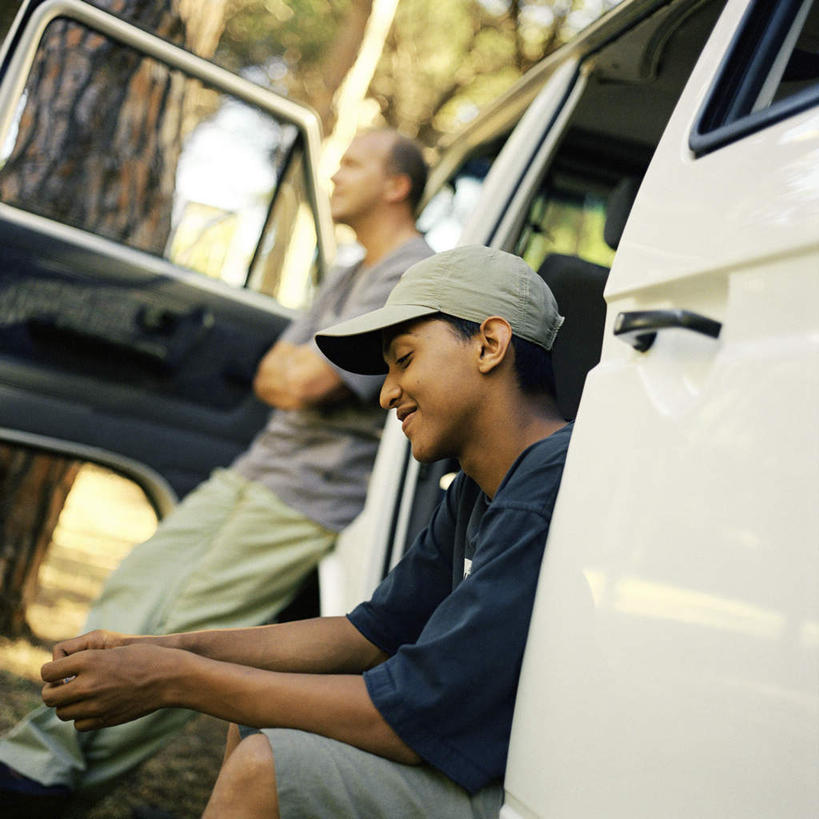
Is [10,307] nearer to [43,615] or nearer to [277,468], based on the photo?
[277,468]

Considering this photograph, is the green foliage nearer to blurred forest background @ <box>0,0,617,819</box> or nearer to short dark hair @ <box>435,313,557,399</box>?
blurred forest background @ <box>0,0,617,819</box>

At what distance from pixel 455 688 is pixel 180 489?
1.92 m

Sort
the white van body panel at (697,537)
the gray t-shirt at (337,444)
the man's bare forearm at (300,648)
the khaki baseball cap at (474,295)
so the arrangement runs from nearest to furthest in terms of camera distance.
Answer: the white van body panel at (697,537) → the khaki baseball cap at (474,295) → the man's bare forearm at (300,648) → the gray t-shirt at (337,444)

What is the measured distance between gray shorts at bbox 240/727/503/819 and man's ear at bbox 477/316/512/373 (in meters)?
0.61

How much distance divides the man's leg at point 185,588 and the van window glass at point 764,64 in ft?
5.38

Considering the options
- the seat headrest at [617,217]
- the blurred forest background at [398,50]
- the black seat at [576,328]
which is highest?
the blurred forest background at [398,50]

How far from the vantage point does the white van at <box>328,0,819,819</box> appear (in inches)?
39.3

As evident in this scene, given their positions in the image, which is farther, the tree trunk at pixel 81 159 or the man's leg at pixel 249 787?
the tree trunk at pixel 81 159

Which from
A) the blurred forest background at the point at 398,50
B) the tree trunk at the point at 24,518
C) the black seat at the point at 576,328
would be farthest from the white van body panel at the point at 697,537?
the blurred forest background at the point at 398,50

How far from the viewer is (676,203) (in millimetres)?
1317

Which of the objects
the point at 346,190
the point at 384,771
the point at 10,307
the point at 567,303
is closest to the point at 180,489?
the point at 10,307

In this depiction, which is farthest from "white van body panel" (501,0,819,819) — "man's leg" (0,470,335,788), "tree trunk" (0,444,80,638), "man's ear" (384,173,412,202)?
"tree trunk" (0,444,80,638)

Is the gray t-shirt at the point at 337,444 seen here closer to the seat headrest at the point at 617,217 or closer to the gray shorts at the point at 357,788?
the seat headrest at the point at 617,217

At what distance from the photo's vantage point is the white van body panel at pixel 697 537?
0.99 metres
